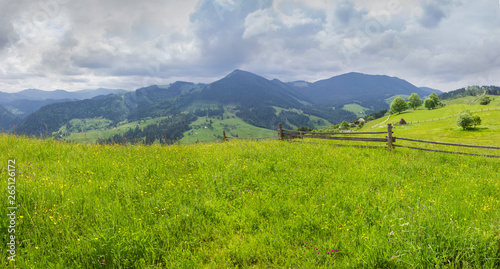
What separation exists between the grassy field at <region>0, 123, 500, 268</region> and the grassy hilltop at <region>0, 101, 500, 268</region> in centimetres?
3

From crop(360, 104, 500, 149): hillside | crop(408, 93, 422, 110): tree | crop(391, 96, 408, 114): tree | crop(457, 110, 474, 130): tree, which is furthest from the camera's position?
crop(408, 93, 422, 110): tree

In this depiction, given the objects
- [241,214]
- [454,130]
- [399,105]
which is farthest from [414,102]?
[241,214]

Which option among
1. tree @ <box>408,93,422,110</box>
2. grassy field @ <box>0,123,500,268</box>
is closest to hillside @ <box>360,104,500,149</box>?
grassy field @ <box>0,123,500,268</box>

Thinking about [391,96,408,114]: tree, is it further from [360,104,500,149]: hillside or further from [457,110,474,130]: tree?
[457,110,474,130]: tree

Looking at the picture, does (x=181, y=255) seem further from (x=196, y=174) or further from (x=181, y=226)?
(x=196, y=174)

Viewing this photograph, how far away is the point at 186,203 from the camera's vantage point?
18.1 feet

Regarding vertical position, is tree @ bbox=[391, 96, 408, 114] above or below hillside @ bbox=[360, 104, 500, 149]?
above

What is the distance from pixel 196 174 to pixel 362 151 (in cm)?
881

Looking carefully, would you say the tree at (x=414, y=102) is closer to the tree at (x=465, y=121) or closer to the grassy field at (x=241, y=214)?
the tree at (x=465, y=121)

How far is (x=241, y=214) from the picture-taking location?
5.05 metres

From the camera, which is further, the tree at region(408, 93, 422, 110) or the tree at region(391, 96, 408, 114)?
the tree at region(408, 93, 422, 110)

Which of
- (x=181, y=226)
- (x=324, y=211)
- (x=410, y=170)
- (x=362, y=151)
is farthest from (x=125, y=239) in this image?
(x=362, y=151)

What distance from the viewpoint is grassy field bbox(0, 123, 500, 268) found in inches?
141

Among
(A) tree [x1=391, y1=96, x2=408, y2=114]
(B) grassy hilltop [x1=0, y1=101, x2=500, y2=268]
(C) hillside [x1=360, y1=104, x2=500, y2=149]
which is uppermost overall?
(A) tree [x1=391, y1=96, x2=408, y2=114]
